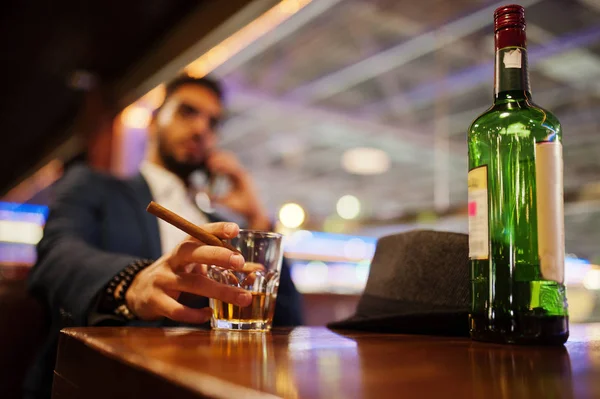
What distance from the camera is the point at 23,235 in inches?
300

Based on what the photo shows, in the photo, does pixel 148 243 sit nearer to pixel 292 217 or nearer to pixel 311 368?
pixel 311 368

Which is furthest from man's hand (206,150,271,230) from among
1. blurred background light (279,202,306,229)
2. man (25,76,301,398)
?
blurred background light (279,202,306,229)

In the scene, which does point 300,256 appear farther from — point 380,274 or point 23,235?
point 23,235

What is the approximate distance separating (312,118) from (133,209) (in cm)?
685

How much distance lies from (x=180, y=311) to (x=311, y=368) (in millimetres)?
411

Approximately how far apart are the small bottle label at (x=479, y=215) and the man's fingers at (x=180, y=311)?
365mm

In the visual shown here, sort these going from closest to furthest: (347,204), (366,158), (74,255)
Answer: (74,255), (366,158), (347,204)

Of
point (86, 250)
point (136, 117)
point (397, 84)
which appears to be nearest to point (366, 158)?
point (397, 84)

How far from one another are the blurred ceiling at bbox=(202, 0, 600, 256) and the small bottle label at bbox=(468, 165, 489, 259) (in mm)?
1649

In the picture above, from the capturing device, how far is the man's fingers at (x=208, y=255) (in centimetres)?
69

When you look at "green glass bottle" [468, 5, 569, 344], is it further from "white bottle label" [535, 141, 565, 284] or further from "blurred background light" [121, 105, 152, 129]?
"blurred background light" [121, 105, 152, 129]

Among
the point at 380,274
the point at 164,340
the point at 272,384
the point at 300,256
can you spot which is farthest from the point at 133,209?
the point at 300,256

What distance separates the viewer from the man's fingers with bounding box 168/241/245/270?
69 cm

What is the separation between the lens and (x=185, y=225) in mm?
685
